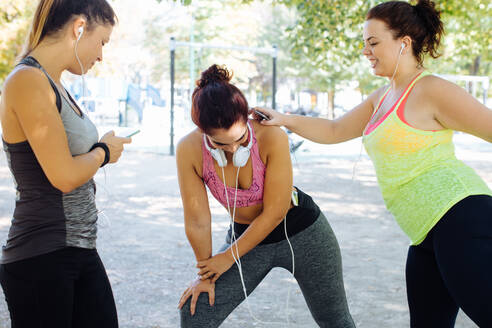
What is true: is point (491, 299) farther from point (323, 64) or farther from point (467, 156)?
point (467, 156)

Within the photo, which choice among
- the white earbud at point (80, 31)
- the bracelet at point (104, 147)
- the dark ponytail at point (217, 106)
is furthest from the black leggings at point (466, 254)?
the white earbud at point (80, 31)

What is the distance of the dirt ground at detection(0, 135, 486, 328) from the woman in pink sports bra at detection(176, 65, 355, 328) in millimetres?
455

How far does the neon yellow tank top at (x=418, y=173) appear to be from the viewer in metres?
2.34

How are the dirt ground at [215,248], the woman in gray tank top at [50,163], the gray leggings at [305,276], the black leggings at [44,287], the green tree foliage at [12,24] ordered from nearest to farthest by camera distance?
the woman in gray tank top at [50,163] < the black leggings at [44,287] < the gray leggings at [305,276] < the dirt ground at [215,248] < the green tree foliage at [12,24]

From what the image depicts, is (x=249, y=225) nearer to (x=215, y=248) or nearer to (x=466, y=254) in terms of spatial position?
(x=466, y=254)

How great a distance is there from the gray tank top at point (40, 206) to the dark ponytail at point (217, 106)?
499mm

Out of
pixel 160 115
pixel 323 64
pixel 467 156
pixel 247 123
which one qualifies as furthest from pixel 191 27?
pixel 247 123

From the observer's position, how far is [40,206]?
2.01 meters

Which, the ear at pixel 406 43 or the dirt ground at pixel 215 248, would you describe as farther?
→ the dirt ground at pixel 215 248

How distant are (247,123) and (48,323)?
1199 mm

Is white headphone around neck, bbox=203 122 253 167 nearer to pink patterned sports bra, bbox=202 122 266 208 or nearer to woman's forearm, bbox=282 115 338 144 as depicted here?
pink patterned sports bra, bbox=202 122 266 208

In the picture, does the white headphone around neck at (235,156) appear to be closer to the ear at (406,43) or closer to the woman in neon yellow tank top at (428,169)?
the woman in neon yellow tank top at (428,169)

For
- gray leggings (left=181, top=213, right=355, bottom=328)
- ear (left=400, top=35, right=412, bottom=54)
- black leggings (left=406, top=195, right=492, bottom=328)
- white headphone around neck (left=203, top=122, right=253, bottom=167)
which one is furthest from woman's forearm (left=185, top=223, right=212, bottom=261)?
ear (left=400, top=35, right=412, bottom=54)

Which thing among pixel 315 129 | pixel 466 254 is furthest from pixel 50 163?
pixel 466 254
